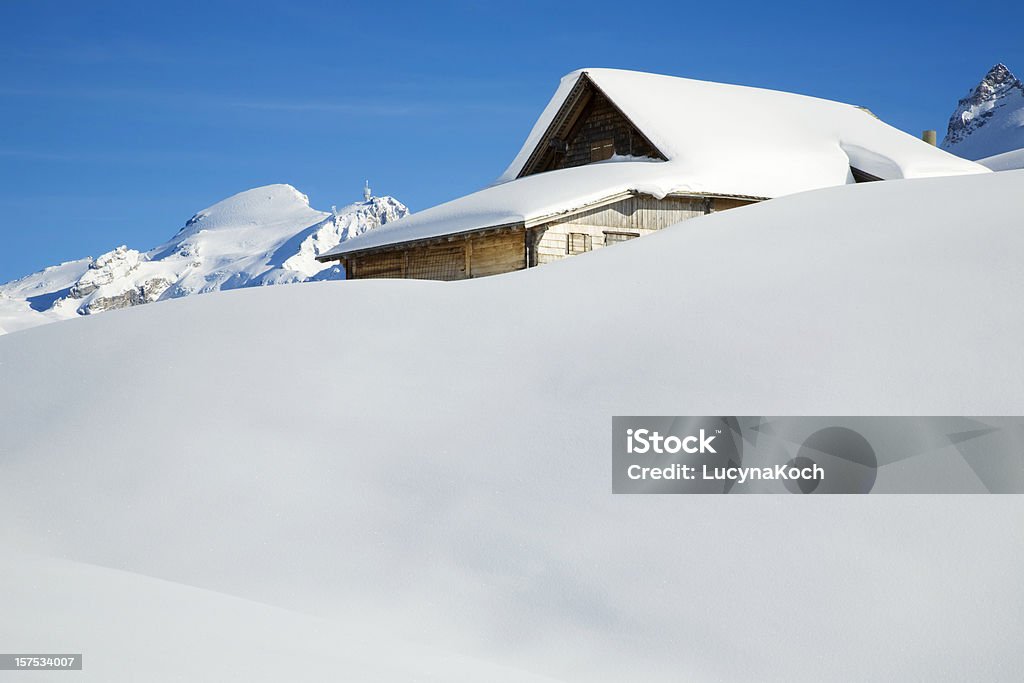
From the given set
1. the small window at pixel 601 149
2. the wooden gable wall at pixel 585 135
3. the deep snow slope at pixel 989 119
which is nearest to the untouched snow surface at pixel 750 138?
the wooden gable wall at pixel 585 135

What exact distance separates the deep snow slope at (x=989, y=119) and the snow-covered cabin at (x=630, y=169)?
274 feet

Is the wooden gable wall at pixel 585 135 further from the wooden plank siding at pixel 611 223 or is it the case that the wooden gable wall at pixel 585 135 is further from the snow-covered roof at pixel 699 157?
the wooden plank siding at pixel 611 223

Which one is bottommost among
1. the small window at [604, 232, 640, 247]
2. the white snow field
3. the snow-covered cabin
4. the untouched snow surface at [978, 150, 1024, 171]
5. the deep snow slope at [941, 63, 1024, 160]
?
the white snow field

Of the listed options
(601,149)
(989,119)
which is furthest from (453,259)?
(989,119)

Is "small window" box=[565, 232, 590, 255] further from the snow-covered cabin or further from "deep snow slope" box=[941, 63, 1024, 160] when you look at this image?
"deep snow slope" box=[941, 63, 1024, 160]

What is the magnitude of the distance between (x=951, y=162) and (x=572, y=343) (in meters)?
15.3

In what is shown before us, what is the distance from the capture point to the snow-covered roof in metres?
15.4

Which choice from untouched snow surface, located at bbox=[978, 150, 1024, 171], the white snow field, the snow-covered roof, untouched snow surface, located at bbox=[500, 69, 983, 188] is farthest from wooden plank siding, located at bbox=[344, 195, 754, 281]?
untouched snow surface, located at bbox=[978, 150, 1024, 171]

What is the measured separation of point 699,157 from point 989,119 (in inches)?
4229

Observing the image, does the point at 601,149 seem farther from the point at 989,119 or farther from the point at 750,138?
the point at 989,119

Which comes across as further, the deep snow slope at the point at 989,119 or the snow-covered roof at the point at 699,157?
the deep snow slope at the point at 989,119

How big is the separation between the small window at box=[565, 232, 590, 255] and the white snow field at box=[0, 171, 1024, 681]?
7372 millimetres

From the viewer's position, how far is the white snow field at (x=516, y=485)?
3.91 meters

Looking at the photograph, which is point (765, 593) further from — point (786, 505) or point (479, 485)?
point (479, 485)
